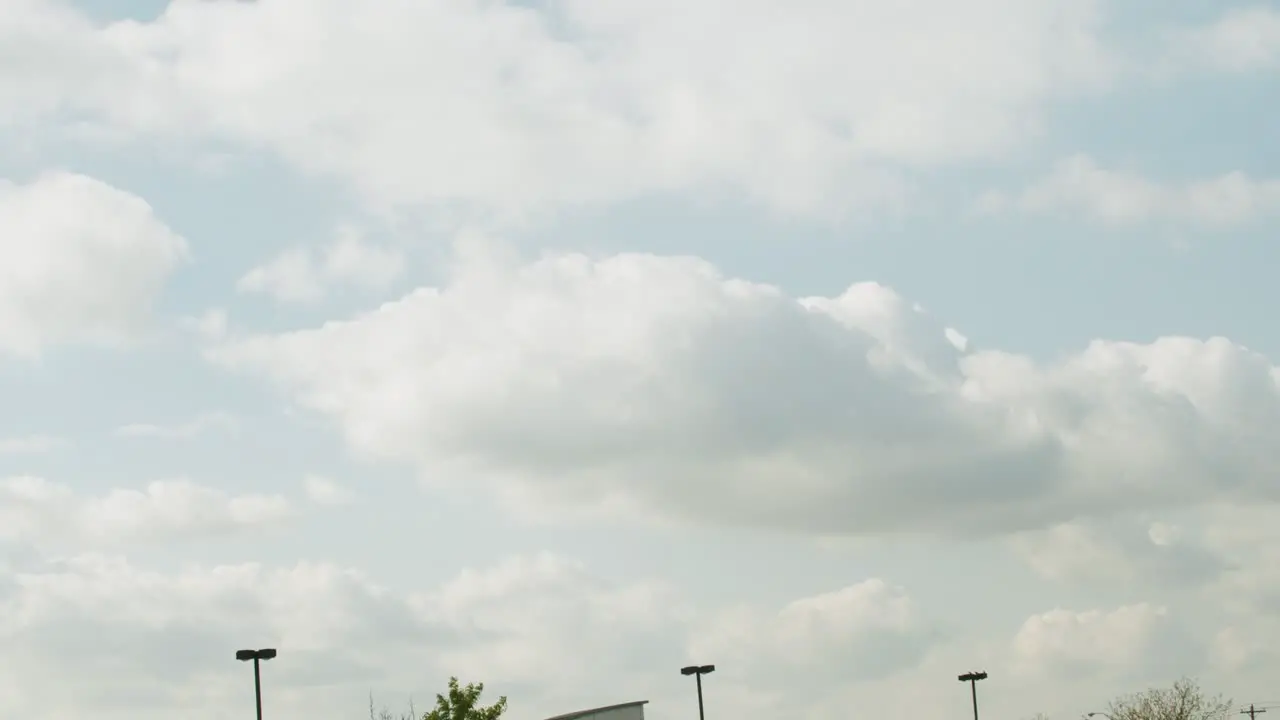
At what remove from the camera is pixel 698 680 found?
203ft

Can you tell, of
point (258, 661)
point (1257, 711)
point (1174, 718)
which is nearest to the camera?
point (258, 661)

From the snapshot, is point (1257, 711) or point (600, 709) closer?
point (600, 709)

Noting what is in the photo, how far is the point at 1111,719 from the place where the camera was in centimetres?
9062

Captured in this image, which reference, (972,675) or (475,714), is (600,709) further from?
(972,675)

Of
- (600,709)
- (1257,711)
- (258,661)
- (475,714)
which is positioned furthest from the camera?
(1257,711)

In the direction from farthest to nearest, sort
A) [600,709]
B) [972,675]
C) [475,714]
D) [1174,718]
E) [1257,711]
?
1. [1257,711]
2. [1174,718]
3. [972,675]
4. [600,709]
5. [475,714]

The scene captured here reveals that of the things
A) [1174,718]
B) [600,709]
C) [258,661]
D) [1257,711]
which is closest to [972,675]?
[1174,718]

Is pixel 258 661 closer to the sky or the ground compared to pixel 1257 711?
closer to the sky

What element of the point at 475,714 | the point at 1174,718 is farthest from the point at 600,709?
the point at 1174,718

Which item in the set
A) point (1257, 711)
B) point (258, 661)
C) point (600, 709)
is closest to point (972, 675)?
point (600, 709)

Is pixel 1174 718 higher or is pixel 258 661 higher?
pixel 258 661

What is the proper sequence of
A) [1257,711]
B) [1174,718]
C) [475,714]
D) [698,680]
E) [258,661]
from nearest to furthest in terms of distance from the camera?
[258,661] < [475,714] < [698,680] < [1174,718] < [1257,711]

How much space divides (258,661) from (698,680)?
73.9 ft

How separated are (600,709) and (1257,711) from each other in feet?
316
